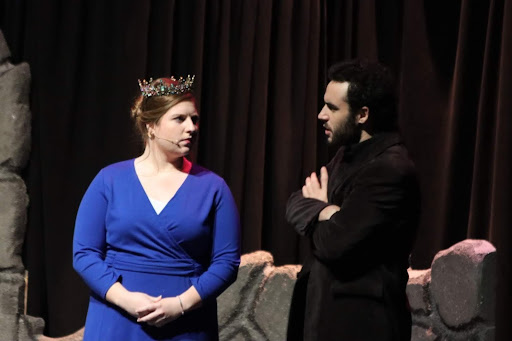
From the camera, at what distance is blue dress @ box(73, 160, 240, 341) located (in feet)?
8.71

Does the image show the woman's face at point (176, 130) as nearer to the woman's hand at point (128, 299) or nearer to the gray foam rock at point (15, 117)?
the woman's hand at point (128, 299)

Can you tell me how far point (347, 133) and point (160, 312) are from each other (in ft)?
2.68

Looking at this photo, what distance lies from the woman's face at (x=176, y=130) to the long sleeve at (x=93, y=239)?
0.25 metres

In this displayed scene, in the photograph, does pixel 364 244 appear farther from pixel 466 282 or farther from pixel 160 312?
pixel 466 282

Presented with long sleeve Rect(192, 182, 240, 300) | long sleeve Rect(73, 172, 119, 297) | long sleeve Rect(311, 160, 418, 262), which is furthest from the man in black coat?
long sleeve Rect(73, 172, 119, 297)

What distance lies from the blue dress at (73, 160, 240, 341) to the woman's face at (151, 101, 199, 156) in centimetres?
13

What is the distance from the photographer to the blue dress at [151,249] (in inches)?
105

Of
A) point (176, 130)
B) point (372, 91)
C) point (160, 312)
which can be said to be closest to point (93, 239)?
point (160, 312)

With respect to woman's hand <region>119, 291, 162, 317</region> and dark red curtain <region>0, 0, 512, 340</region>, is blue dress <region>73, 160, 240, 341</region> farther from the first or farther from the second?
dark red curtain <region>0, 0, 512, 340</region>

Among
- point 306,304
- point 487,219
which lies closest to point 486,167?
point 487,219

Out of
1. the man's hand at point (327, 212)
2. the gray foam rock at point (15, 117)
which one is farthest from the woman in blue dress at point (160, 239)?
the gray foam rock at point (15, 117)

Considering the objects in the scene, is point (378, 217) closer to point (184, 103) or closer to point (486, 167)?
point (184, 103)

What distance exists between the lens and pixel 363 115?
8.34 ft

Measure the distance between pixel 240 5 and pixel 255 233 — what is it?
42.6 inches
